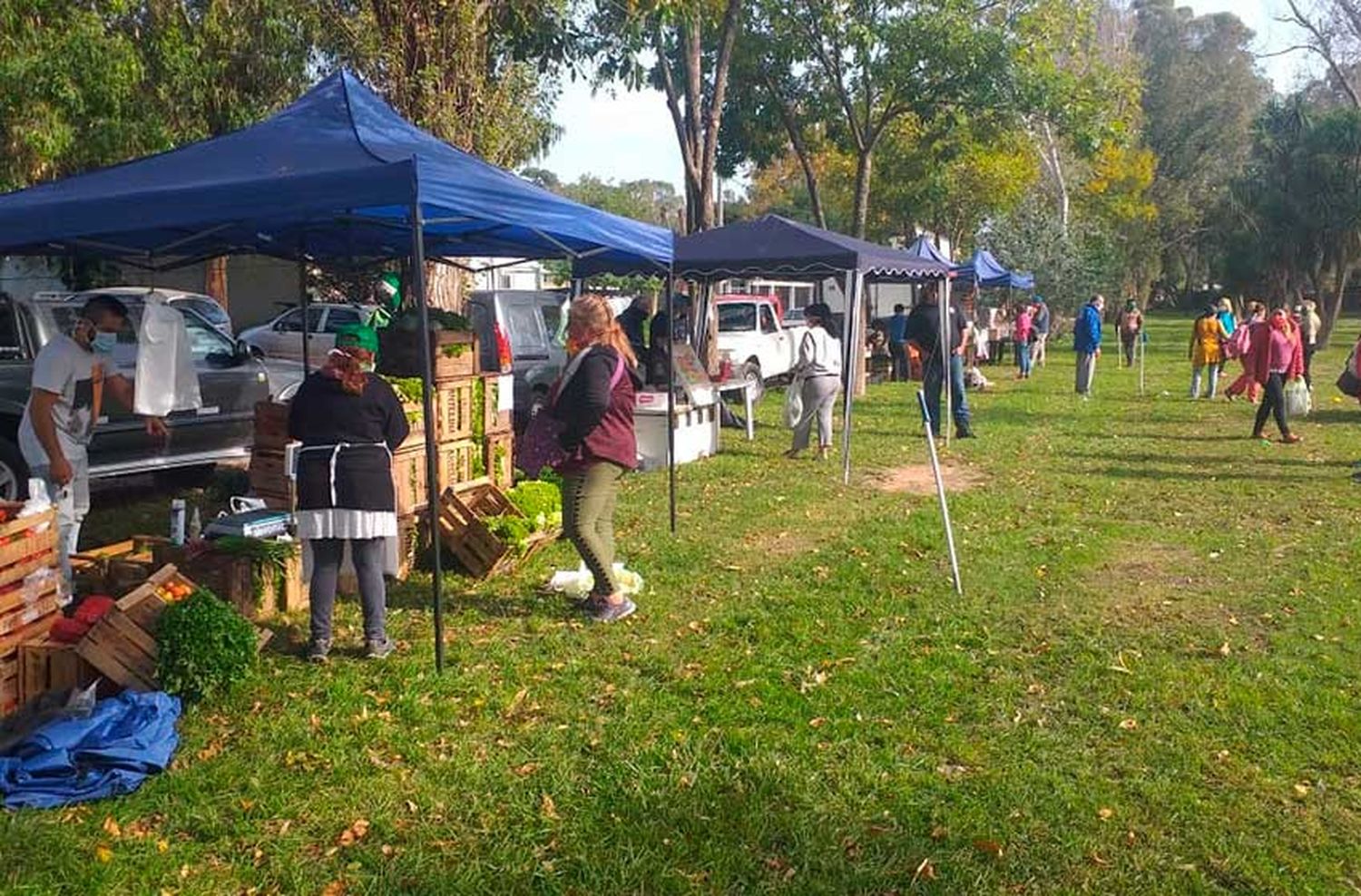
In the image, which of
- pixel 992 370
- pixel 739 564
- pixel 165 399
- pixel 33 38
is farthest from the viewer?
pixel 992 370

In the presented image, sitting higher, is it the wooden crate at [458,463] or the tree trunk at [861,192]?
→ the tree trunk at [861,192]

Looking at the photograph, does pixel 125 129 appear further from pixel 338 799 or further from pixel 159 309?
pixel 338 799

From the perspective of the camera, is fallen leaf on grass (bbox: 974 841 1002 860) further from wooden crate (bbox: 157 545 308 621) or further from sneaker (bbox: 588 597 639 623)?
wooden crate (bbox: 157 545 308 621)

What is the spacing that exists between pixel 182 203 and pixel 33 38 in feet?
34.5

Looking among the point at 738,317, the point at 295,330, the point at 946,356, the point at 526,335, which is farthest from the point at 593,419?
the point at 295,330

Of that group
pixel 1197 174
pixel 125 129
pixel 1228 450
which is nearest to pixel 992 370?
pixel 1228 450

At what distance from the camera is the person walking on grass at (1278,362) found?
12266 mm

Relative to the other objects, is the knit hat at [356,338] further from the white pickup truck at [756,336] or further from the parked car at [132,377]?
the white pickup truck at [756,336]

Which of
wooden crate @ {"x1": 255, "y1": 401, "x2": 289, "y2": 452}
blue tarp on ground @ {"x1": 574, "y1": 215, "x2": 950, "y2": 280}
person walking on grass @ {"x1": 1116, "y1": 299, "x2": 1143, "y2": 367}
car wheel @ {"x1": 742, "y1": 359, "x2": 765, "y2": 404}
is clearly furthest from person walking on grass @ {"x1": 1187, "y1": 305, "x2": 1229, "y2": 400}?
wooden crate @ {"x1": 255, "y1": 401, "x2": 289, "y2": 452}

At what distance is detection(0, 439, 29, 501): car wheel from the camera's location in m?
7.79

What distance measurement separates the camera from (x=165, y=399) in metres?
6.65

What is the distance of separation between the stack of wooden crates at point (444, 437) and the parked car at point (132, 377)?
1.56m

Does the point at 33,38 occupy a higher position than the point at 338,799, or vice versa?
the point at 33,38

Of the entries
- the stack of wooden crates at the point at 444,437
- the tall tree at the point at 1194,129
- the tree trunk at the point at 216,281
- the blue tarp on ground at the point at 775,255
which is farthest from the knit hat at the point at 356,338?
the tall tree at the point at 1194,129
